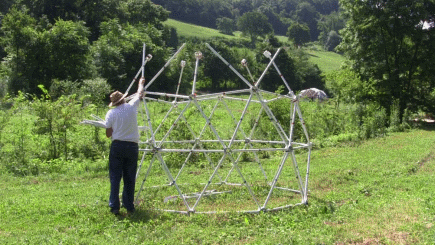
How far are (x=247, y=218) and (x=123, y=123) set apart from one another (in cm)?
266

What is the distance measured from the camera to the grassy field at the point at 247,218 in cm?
687

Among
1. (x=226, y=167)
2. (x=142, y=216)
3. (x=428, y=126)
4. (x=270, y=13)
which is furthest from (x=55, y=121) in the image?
(x=270, y=13)

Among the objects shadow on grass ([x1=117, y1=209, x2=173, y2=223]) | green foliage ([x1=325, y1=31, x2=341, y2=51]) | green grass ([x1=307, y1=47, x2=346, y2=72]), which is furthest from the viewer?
green foliage ([x1=325, y1=31, x2=341, y2=51])

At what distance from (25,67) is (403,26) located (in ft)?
93.5

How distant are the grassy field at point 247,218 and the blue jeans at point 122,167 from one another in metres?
0.35

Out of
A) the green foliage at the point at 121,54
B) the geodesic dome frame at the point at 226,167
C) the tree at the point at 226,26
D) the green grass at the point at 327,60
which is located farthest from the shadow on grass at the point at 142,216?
the tree at the point at 226,26

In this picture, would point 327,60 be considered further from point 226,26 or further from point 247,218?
point 247,218

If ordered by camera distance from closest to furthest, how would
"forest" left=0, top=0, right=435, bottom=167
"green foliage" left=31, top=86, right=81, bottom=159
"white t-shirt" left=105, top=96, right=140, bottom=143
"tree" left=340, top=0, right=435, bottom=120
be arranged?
"white t-shirt" left=105, top=96, right=140, bottom=143
"green foliage" left=31, top=86, right=81, bottom=159
"forest" left=0, top=0, right=435, bottom=167
"tree" left=340, top=0, right=435, bottom=120

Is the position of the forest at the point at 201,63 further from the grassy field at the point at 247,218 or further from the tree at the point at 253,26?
the tree at the point at 253,26

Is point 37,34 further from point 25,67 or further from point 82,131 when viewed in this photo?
point 82,131

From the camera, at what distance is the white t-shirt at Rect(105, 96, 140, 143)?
25.9 feet

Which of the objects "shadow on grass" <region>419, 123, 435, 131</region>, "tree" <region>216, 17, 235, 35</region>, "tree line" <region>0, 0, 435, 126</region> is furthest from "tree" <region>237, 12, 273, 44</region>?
"shadow on grass" <region>419, 123, 435, 131</region>

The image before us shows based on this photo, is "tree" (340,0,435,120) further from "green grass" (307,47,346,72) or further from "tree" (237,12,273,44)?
"tree" (237,12,273,44)

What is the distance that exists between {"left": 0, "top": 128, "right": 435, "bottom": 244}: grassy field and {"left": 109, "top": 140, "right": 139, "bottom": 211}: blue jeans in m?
0.35
